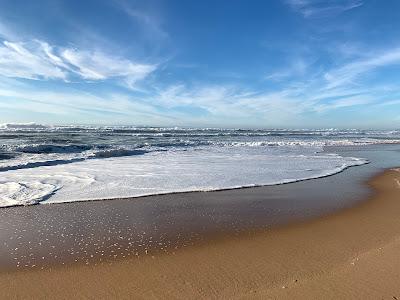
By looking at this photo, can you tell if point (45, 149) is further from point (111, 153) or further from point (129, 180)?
point (129, 180)

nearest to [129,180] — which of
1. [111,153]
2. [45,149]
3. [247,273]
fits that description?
[247,273]

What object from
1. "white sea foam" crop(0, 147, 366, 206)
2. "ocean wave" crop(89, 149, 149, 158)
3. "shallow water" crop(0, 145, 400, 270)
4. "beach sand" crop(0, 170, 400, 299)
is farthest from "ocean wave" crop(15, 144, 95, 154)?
"beach sand" crop(0, 170, 400, 299)

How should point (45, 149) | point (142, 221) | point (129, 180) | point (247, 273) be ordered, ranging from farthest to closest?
point (45, 149) → point (129, 180) → point (142, 221) → point (247, 273)

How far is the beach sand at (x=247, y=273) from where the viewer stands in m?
3.54

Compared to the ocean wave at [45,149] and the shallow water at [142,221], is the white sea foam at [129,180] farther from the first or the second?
the ocean wave at [45,149]

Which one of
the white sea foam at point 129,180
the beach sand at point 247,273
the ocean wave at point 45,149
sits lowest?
the ocean wave at point 45,149

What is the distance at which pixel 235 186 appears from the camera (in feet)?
30.9

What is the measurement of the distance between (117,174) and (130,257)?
23.4 ft

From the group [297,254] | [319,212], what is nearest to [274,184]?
[319,212]

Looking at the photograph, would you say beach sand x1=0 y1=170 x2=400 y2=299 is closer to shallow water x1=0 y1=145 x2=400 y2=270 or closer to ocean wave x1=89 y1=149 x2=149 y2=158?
shallow water x1=0 y1=145 x2=400 y2=270

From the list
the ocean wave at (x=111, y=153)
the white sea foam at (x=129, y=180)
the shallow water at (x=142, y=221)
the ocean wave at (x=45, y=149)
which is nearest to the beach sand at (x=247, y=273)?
the shallow water at (x=142, y=221)

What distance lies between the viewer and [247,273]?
3.98m

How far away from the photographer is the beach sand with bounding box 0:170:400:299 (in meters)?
3.54

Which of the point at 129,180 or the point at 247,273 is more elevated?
the point at 247,273
